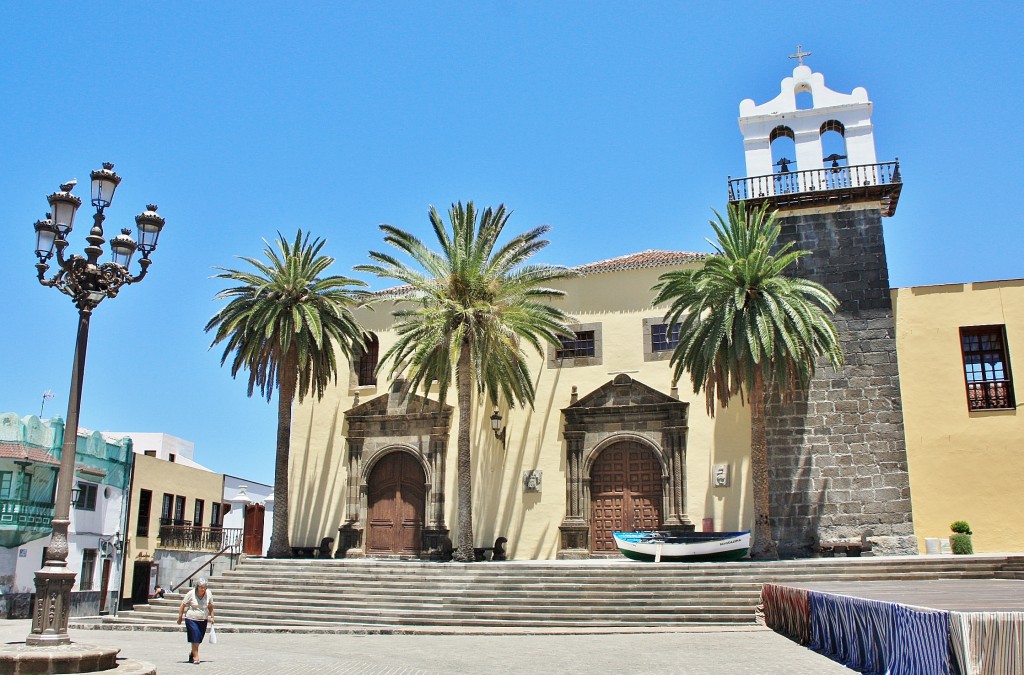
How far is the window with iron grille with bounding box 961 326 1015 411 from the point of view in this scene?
2239cm

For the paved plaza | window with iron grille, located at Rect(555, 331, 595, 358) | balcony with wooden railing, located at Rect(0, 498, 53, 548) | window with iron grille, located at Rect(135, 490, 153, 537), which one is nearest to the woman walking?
the paved plaza

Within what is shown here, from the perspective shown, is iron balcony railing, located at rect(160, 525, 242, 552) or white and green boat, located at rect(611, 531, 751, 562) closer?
white and green boat, located at rect(611, 531, 751, 562)

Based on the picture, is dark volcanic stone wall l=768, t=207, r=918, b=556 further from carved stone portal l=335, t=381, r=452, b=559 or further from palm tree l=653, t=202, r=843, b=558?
carved stone portal l=335, t=381, r=452, b=559

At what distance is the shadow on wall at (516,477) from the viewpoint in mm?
25062

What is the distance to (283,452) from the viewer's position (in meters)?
25.3

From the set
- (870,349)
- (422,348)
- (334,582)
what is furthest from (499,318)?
(870,349)

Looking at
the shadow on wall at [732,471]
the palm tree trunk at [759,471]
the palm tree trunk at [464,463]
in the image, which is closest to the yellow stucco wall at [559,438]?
the shadow on wall at [732,471]

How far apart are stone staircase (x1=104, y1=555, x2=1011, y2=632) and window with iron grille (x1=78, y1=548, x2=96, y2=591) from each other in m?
8.39

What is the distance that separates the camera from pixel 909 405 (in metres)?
22.5

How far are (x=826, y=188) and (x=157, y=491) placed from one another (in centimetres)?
2442

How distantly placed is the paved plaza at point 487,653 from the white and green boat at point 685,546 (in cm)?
563

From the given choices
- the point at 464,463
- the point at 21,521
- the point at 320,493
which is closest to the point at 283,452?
the point at 320,493

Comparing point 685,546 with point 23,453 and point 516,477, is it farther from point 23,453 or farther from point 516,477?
point 23,453

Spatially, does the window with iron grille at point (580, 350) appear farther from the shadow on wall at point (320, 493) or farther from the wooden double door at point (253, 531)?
the wooden double door at point (253, 531)
